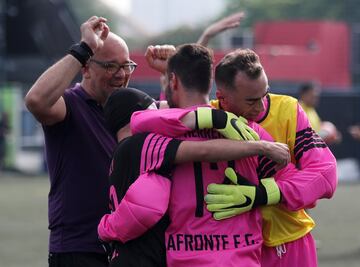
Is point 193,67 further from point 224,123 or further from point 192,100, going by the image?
point 224,123

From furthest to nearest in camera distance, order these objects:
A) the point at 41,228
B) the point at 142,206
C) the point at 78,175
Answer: the point at 41,228, the point at 78,175, the point at 142,206

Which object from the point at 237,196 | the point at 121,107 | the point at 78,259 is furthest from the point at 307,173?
the point at 78,259

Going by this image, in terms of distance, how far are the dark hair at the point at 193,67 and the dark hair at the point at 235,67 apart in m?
0.05

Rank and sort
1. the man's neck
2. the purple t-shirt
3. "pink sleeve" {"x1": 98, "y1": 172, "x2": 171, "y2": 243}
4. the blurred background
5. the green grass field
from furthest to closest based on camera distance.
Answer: the blurred background → the green grass field → the purple t-shirt → the man's neck → "pink sleeve" {"x1": 98, "y1": 172, "x2": 171, "y2": 243}

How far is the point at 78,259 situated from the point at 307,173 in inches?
59.4

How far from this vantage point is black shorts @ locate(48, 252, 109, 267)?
518 centimetres

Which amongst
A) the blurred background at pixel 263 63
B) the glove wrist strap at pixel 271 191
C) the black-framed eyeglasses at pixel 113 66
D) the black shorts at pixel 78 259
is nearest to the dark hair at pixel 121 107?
the glove wrist strap at pixel 271 191

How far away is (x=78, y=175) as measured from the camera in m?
5.16

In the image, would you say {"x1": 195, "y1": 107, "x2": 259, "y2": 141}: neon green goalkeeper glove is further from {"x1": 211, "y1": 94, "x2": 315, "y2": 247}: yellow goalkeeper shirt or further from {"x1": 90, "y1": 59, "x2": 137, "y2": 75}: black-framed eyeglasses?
{"x1": 90, "y1": 59, "x2": 137, "y2": 75}: black-framed eyeglasses

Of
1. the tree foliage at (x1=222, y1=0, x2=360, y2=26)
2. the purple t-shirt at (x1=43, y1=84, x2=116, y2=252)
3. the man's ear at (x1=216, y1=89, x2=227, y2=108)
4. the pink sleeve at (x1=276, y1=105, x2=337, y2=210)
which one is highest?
the man's ear at (x1=216, y1=89, x2=227, y2=108)

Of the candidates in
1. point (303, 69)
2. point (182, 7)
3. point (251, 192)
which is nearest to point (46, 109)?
point (251, 192)

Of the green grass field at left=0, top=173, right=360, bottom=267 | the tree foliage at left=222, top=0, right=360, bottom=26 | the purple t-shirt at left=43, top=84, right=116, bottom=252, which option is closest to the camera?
the purple t-shirt at left=43, top=84, right=116, bottom=252

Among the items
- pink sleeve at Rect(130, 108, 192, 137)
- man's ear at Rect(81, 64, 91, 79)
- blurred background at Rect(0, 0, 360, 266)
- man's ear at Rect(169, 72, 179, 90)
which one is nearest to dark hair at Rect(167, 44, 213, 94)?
man's ear at Rect(169, 72, 179, 90)

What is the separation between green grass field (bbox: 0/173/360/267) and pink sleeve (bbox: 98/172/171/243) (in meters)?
6.51
